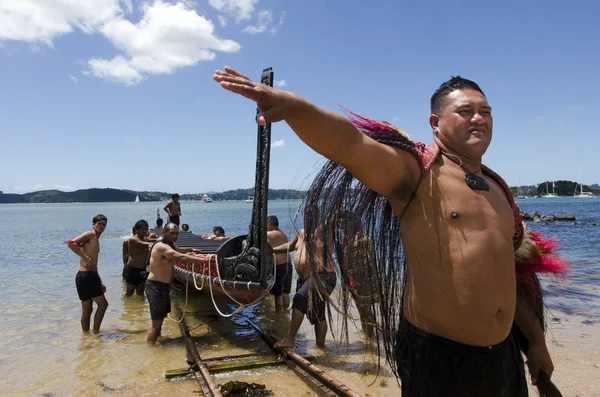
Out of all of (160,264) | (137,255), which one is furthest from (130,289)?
(160,264)

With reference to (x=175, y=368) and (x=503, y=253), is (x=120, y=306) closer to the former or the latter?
(x=175, y=368)

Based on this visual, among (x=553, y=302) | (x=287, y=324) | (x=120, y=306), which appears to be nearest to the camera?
(x=287, y=324)

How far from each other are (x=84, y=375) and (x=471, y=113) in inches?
240

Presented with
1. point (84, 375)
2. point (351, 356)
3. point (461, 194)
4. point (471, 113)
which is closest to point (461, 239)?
point (461, 194)

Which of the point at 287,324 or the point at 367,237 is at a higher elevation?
the point at 367,237

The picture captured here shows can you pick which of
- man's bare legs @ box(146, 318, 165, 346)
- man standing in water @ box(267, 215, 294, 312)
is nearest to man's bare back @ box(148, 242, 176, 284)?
man's bare legs @ box(146, 318, 165, 346)

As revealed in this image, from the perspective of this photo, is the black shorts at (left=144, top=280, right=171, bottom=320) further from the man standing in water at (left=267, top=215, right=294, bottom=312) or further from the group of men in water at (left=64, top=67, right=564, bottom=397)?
the group of men in water at (left=64, top=67, right=564, bottom=397)

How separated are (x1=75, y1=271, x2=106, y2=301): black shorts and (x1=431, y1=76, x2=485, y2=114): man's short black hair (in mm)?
6816

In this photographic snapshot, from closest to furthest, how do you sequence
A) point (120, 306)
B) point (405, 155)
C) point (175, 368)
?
point (405, 155)
point (175, 368)
point (120, 306)

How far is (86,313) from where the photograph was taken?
7988 mm

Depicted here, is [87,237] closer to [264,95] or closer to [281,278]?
[281,278]

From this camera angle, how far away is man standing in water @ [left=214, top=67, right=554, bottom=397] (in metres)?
1.88

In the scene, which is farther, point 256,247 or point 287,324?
point 287,324

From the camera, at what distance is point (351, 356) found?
6.25 meters
